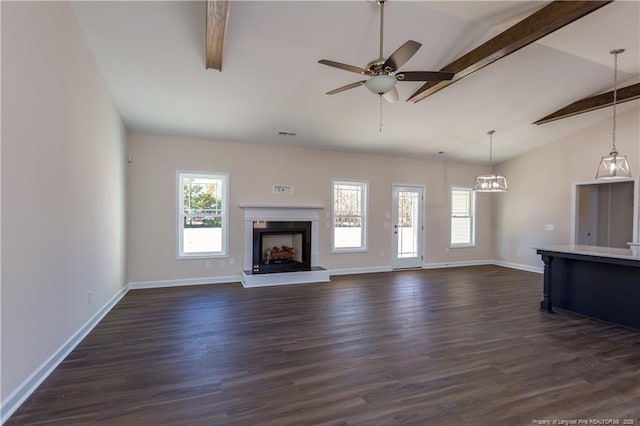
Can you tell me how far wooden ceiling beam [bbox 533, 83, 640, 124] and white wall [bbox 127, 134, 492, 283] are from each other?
248cm

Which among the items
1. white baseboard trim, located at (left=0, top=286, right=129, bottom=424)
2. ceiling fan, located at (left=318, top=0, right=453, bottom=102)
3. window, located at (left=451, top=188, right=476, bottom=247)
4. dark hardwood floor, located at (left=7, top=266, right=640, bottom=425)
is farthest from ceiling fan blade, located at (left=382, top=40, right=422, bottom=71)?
window, located at (left=451, top=188, right=476, bottom=247)

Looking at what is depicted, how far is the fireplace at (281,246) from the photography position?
5926 millimetres

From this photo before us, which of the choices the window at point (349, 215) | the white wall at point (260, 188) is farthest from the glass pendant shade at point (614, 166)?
the window at point (349, 215)

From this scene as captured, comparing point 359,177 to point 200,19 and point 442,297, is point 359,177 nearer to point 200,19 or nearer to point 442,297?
point 442,297

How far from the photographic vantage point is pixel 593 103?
508cm

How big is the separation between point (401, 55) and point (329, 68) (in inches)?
56.7

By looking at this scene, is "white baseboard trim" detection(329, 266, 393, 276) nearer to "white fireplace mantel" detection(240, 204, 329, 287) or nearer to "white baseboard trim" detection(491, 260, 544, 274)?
"white fireplace mantel" detection(240, 204, 329, 287)

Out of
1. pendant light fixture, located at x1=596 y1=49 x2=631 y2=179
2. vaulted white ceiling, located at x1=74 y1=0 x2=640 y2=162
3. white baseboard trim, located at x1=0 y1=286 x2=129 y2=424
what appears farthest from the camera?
pendant light fixture, located at x1=596 y1=49 x2=631 y2=179

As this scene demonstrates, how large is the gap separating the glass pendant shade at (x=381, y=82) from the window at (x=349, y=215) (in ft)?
12.7

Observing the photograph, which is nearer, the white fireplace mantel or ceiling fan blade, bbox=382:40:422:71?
ceiling fan blade, bbox=382:40:422:71

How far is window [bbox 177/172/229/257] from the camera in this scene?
5.61 m

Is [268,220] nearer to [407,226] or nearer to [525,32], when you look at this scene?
[407,226]

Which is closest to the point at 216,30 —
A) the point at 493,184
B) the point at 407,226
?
the point at 493,184

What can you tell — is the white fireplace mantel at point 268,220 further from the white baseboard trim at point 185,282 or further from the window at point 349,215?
the window at point 349,215
